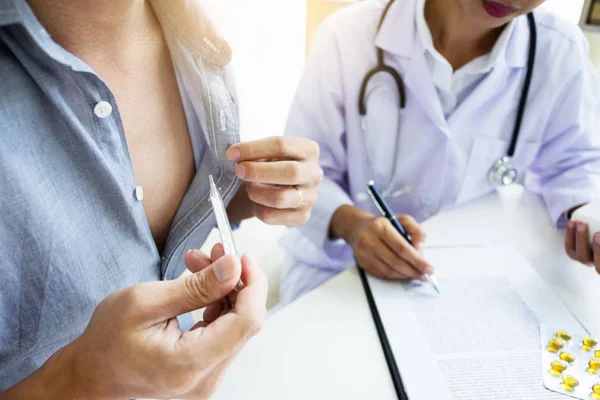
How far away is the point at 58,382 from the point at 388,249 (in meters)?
0.46

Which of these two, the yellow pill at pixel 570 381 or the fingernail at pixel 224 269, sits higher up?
the fingernail at pixel 224 269

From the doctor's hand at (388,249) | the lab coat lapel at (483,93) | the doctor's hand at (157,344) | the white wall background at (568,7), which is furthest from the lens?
the white wall background at (568,7)

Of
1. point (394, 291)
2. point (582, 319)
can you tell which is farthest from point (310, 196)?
point (582, 319)

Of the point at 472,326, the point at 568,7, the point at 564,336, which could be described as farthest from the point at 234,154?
the point at 568,7

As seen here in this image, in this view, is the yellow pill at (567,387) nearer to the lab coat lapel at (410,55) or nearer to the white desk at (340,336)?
the white desk at (340,336)

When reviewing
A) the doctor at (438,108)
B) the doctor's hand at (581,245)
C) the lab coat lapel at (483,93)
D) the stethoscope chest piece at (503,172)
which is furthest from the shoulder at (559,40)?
the doctor's hand at (581,245)

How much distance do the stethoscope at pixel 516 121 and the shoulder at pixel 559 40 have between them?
3 cm

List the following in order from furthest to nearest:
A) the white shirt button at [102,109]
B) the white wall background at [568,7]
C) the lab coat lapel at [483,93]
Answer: the white wall background at [568,7], the lab coat lapel at [483,93], the white shirt button at [102,109]

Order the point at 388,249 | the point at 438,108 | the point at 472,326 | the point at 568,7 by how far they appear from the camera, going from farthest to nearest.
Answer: the point at 568,7 → the point at 438,108 → the point at 388,249 → the point at 472,326

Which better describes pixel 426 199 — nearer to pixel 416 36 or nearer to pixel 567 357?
pixel 416 36

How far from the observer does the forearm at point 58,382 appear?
370mm

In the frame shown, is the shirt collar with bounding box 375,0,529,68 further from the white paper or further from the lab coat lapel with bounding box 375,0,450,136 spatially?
the white paper

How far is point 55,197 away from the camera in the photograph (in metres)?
0.46

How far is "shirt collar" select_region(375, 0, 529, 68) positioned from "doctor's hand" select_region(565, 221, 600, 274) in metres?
0.34
